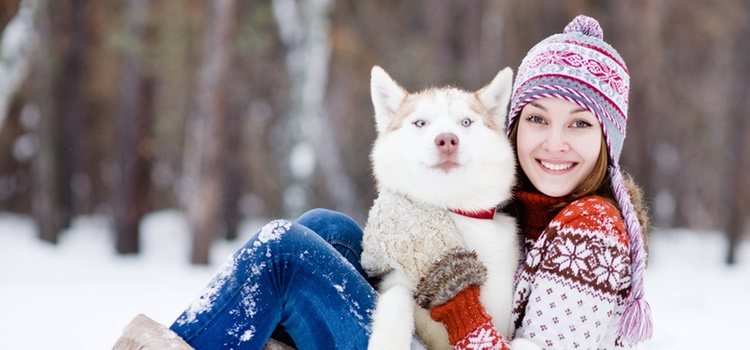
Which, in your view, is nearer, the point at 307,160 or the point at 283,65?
the point at 307,160

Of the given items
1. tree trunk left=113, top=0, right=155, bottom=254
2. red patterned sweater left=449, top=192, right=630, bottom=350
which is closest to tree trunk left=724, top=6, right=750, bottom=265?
tree trunk left=113, top=0, right=155, bottom=254

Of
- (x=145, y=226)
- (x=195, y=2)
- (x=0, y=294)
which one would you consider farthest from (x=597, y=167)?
(x=145, y=226)

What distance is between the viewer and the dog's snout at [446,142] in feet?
8.68

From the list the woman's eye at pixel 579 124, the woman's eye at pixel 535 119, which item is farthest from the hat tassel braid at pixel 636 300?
the woman's eye at pixel 535 119

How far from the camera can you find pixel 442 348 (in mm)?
2627

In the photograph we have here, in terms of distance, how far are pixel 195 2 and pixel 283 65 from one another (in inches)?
94.8

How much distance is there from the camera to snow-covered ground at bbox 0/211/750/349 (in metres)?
5.26

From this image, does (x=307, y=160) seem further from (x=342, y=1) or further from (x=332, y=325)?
(x=332, y=325)

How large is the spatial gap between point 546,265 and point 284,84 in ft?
35.8

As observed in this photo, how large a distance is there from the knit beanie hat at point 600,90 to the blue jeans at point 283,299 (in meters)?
0.94

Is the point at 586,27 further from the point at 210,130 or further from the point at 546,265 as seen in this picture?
the point at 210,130

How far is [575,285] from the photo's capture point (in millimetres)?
2291

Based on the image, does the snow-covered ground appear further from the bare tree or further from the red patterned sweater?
the red patterned sweater

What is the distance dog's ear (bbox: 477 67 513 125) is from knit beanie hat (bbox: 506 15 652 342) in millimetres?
221
